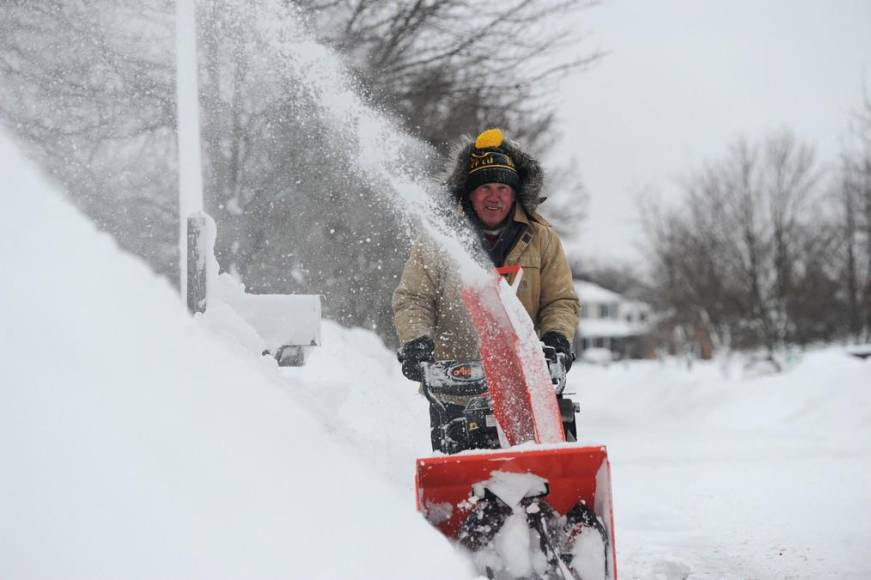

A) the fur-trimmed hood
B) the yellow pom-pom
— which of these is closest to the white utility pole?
the fur-trimmed hood

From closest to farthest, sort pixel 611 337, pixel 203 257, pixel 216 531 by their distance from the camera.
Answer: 1. pixel 216 531
2. pixel 203 257
3. pixel 611 337

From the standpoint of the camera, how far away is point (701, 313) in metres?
29.3

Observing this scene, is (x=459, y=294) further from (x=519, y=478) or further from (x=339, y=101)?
(x=339, y=101)

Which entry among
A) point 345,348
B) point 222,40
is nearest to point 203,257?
point 222,40

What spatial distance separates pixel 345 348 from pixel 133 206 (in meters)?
2.41

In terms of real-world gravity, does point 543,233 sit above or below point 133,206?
below

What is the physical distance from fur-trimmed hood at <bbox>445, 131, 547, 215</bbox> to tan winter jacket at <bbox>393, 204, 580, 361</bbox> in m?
0.06

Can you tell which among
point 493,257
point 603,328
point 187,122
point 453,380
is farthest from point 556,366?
point 603,328

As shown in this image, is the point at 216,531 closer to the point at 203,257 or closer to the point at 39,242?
the point at 39,242

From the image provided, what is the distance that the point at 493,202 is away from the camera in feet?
12.8

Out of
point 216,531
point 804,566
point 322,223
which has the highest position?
point 322,223

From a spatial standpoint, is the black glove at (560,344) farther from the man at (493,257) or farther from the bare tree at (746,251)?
the bare tree at (746,251)

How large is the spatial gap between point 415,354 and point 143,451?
1328 mm

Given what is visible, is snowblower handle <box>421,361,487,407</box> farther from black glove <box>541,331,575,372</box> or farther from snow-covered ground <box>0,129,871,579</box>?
snow-covered ground <box>0,129,871,579</box>
